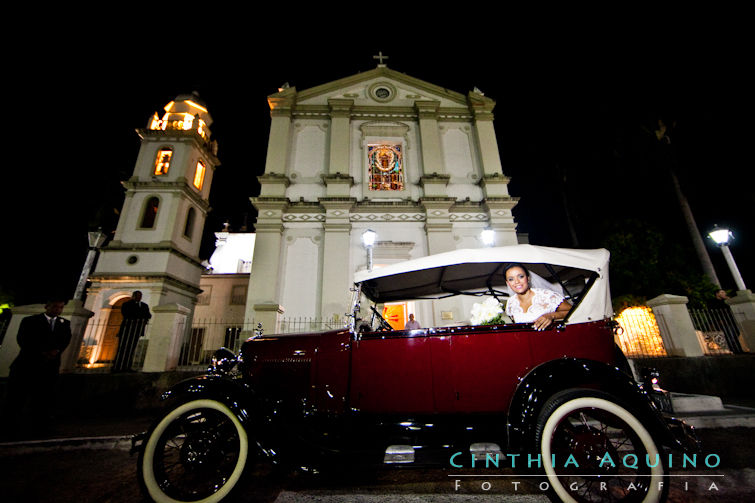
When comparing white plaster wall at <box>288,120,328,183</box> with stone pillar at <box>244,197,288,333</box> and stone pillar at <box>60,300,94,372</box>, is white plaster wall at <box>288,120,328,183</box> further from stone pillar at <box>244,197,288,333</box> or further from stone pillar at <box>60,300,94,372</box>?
stone pillar at <box>60,300,94,372</box>

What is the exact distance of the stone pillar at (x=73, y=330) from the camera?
6.48 metres

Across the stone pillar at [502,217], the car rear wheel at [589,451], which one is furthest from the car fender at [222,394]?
the stone pillar at [502,217]

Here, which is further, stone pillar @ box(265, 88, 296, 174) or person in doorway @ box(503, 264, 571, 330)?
stone pillar @ box(265, 88, 296, 174)

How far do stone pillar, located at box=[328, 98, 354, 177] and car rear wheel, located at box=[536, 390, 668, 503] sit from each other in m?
11.0

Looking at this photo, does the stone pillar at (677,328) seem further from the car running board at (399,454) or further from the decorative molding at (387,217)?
the car running board at (399,454)

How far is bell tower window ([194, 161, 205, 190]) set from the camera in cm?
1802

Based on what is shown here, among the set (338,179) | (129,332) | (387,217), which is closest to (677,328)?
(387,217)

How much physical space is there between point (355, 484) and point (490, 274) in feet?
8.89

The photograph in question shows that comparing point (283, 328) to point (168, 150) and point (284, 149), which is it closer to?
point (284, 149)

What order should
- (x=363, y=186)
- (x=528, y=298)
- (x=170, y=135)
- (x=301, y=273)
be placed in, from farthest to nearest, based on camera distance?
(x=170, y=135) < (x=363, y=186) < (x=301, y=273) < (x=528, y=298)

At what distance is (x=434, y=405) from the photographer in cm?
258

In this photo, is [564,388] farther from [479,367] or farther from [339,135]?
[339,135]

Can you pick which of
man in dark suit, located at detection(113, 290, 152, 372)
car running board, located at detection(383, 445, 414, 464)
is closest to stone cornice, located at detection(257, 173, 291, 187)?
man in dark suit, located at detection(113, 290, 152, 372)

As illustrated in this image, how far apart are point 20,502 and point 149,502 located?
1.39 m
